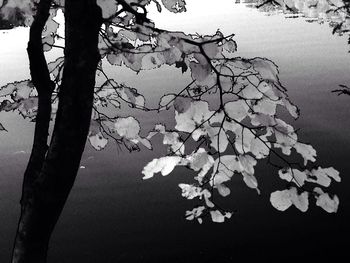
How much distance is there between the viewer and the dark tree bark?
2.13 metres

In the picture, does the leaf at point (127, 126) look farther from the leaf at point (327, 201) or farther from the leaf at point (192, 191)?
the leaf at point (327, 201)

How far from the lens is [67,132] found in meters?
2.16

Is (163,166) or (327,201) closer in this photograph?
(327,201)

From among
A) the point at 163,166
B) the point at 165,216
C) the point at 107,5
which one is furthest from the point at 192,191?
the point at 165,216

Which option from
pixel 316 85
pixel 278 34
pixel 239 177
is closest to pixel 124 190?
pixel 239 177

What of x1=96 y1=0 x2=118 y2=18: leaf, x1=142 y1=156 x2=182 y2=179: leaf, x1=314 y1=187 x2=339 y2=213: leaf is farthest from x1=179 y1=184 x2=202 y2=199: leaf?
x1=96 y1=0 x2=118 y2=18: leaf

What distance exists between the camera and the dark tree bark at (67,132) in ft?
6.98

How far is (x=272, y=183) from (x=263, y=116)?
42.2 ft

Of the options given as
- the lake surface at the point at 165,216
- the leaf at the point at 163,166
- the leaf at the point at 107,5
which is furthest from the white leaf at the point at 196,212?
the lake surface at the point at 165,216

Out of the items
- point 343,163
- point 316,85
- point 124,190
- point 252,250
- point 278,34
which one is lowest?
point 252,250

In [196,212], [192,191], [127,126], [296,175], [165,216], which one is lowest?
[165,216]

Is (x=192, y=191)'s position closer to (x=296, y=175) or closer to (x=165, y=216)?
(x=296, y=175)

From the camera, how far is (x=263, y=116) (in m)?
3.01

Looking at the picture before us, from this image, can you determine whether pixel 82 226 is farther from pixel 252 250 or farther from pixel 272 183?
pixel 272 183
